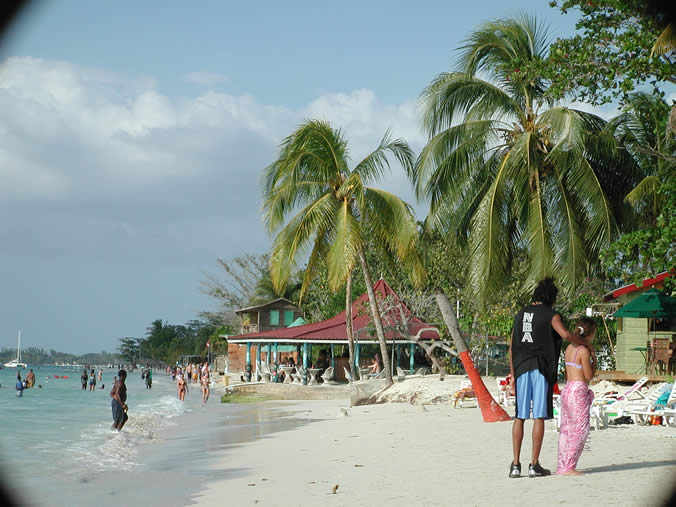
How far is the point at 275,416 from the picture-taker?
18.9 m

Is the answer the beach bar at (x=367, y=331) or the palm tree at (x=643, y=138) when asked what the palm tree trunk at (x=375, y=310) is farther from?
the palm tree at (x=643, y=138)

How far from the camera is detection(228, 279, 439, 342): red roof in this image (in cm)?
2769

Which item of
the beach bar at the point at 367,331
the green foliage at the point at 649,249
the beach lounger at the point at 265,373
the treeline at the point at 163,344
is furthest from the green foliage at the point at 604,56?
the treeline at the point at 163,344

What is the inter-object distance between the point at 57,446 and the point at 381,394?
26.4ft

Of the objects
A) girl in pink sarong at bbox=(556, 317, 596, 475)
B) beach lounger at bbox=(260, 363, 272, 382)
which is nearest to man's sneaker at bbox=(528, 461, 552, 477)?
girl in pink sarong at bbox=(556, 317, 596, 475)

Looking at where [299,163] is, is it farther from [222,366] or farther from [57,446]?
[222,366]

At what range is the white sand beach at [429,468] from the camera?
6041 mm

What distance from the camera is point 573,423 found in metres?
6.49

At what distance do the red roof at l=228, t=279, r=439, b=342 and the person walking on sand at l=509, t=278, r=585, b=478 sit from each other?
1943 centimetres

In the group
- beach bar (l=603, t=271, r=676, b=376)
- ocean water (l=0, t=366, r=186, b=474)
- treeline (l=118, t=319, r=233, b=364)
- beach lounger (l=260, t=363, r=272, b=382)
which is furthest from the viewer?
treeline (l=118, t=319, r=233, b=364)

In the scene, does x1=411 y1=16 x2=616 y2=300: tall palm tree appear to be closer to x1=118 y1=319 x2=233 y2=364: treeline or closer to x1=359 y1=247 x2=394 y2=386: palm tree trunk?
x1=359 y1=247 x2=394 y2=386: palm tree trunk

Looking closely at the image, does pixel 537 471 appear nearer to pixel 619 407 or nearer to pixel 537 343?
pixel 537 343

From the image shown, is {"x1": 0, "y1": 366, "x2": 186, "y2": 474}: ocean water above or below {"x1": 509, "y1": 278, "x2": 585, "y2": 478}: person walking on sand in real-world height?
below

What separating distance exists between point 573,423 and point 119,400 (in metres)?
12.0
